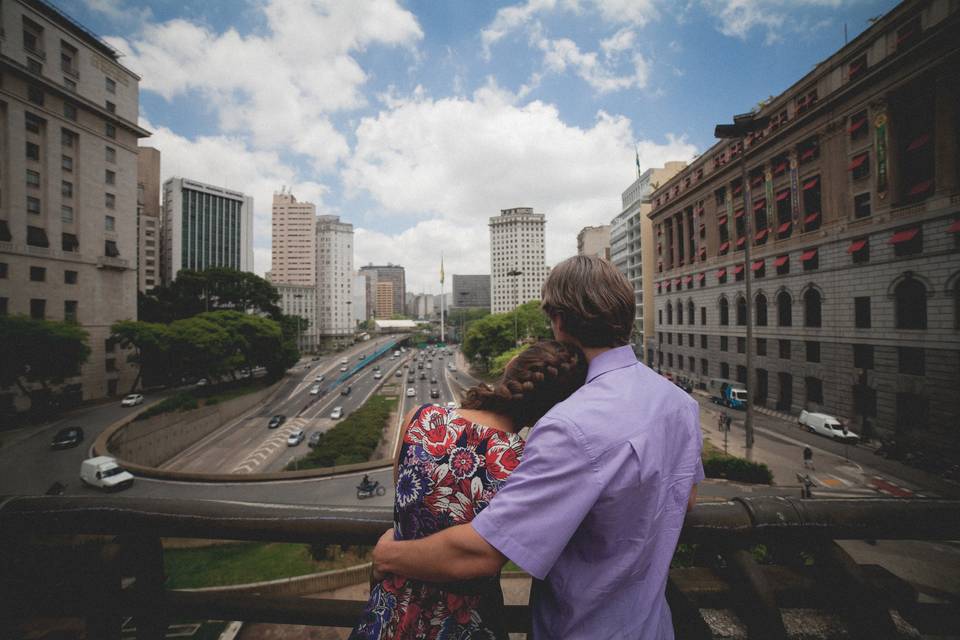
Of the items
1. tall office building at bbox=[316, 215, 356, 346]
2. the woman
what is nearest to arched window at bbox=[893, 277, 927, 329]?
the woman

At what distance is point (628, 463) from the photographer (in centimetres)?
86

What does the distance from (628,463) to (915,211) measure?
73.5 feet

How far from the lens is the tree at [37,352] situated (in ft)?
39.6

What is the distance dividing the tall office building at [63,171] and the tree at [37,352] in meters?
1.03

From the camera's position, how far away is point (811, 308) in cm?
2034

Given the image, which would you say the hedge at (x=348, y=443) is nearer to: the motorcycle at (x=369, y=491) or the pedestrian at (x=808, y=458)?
the motorcycle at (x=369, y=491)

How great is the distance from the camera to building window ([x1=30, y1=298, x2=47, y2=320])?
14.3 meters

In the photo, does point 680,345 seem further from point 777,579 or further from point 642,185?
point 777,579

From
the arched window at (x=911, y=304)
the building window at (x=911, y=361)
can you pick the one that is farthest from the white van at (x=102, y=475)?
the arched window at (x=911, y=304)

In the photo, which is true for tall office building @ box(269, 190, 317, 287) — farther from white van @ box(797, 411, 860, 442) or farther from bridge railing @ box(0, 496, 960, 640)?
bridge railing @ box(0, 496, 960, 640)

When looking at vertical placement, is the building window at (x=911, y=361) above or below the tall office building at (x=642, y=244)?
below

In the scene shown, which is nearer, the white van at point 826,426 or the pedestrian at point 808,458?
the pedestrian at point 808,458

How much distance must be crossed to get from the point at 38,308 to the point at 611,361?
74.2 feet

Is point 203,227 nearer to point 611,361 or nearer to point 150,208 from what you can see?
point 150,208
